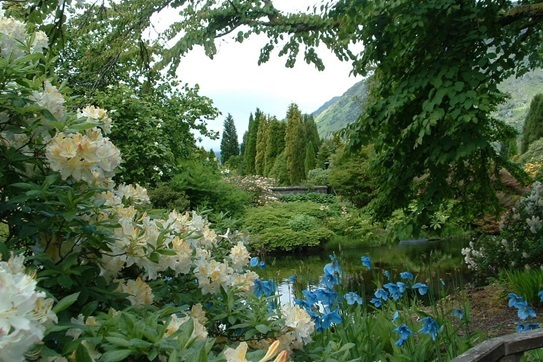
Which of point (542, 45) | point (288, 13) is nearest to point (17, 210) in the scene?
point (288, 13)

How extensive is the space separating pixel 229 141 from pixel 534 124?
2532 centimetres

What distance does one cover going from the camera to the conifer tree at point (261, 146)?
29.8 meters

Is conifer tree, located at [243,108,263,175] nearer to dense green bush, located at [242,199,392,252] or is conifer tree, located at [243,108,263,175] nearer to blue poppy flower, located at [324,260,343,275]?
dense green bush, located at [242,199,392,252]

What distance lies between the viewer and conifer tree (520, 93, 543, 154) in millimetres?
23594

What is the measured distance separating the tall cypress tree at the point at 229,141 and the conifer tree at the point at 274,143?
12625 mm

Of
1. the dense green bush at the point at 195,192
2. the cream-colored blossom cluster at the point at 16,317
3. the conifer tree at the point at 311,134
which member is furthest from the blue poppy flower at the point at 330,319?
the conifer tree at the point at 311,134

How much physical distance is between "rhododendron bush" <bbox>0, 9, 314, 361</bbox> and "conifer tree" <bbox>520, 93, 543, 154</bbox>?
24788 millimetres

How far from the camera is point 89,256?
1.27m

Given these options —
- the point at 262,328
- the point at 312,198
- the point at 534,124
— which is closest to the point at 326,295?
the point at 262,328

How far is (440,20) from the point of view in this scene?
3.67 m

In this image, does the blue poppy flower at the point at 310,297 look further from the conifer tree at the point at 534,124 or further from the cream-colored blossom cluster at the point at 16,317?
the conifer tree at the point at 534,124

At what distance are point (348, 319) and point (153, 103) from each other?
28.7 ft

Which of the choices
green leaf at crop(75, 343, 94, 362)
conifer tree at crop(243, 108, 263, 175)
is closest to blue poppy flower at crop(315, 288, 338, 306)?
green leaf at crop(75, 343, 94, 362)

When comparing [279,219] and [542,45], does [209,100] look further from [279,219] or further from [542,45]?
[542,45]
